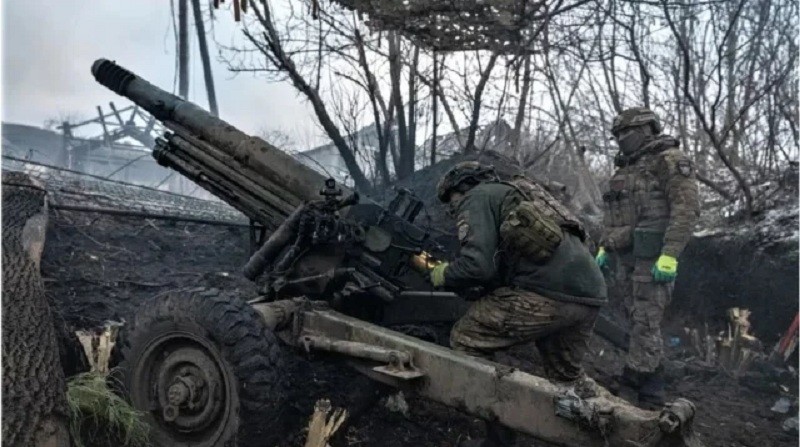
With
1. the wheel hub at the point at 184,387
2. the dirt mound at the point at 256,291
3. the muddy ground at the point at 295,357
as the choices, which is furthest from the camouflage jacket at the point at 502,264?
the wheel hub at the point at 184,387

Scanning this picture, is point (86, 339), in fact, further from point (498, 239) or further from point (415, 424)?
point (498, 239)

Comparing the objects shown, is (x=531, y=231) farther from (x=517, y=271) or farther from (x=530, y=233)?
(x=517, y=271)

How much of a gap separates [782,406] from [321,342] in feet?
11.3

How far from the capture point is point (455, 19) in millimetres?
6062

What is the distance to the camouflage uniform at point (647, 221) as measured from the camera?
462 centimetres

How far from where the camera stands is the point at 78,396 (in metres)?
3.00

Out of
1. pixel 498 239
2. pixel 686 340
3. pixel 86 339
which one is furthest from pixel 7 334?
pixel 686 340

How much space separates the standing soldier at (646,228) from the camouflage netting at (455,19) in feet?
5.35

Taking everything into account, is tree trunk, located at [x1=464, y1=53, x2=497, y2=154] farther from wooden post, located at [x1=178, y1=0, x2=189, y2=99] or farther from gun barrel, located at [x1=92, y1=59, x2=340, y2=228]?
wooden post, located at [x1=178, y1=0, x2=189, y2=99]

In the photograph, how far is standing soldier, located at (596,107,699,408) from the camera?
4.58m

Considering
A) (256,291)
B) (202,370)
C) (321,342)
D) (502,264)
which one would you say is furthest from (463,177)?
(256,291)

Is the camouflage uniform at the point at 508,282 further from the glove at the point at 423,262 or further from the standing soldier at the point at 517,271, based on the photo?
the glove at the point at 423,262

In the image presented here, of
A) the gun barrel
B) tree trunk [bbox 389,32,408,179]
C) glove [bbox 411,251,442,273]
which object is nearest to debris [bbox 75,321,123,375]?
the gun barrel

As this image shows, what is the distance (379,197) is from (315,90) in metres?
1.57
